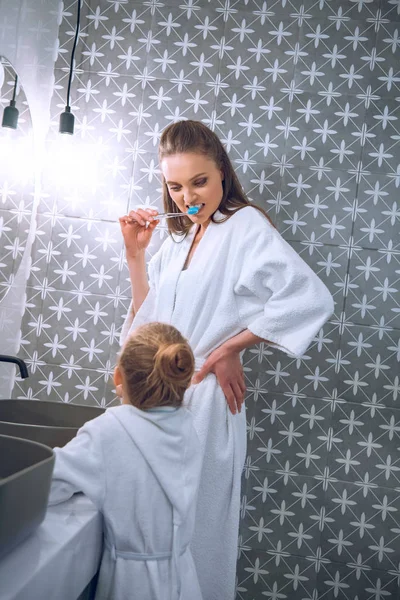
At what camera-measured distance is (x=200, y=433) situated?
5.69ft

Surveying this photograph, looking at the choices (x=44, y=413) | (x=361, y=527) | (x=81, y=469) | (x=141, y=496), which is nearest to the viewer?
(x=81, y=469)

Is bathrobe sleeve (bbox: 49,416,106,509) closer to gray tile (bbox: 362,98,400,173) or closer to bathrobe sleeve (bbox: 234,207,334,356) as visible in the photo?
bathrobe sleeve (bbox: 234,207,334,356)

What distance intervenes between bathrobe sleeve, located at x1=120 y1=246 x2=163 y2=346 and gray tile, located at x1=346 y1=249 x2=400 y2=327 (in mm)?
677

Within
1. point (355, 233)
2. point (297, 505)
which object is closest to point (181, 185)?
point (355, 233)

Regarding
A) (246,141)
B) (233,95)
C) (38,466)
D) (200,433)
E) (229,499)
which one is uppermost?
(233,95)

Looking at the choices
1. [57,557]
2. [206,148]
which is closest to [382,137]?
[206,148]

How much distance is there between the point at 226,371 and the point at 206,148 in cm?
67

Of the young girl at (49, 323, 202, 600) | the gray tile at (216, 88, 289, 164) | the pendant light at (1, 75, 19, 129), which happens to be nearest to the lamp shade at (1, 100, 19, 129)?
the pendant light at (1, 75, 19, 129)

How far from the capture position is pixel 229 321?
179 centimetres

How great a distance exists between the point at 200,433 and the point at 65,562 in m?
0.86

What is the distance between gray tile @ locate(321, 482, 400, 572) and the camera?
7.02 feet

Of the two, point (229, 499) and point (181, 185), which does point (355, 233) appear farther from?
point (229, 499)

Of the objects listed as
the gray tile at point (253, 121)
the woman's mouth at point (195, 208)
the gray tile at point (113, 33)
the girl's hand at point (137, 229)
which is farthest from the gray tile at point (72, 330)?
the gray tile at point (113, 33)

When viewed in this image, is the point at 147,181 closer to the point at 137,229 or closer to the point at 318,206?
the point at 137,229
